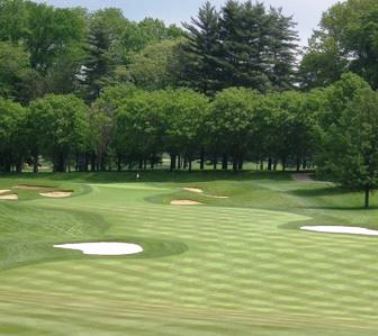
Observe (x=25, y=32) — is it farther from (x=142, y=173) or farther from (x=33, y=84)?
(x=142, y=173)

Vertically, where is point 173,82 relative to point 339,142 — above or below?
above

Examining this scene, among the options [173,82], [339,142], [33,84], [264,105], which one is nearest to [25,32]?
[33,84]

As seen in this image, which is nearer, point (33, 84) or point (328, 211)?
point (328, 211)

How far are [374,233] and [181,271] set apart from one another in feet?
44.4

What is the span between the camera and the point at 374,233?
32.9 metres

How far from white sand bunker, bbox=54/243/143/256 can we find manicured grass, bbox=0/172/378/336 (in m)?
0.51

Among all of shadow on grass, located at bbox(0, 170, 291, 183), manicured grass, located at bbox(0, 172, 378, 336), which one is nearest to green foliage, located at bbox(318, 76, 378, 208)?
manicured grass, located at bbox(0, 172, 378, 336)

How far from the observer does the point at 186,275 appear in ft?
72.4

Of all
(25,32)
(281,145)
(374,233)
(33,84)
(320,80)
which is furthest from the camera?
(25,32)

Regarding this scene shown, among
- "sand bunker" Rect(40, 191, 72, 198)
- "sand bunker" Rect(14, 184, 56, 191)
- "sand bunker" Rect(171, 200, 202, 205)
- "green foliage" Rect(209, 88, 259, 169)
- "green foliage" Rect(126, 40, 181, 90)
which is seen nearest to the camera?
"sand bunker" Rect(171, 200, 202, 205)

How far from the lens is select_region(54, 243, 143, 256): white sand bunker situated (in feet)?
82.5

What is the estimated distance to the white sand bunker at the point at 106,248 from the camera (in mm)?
25133

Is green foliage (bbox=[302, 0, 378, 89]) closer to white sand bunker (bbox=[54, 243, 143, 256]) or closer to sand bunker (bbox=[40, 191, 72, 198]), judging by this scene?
sand bunker (bbox=[40, 191, 72, 198])

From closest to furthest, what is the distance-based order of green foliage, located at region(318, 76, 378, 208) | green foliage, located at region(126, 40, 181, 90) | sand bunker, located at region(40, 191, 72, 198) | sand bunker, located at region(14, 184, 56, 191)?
green foliage, located at region(318, 76, 378, 208) → sand bunker, located at region(40, 191, 72, 198) → sand bunker, located at region(14, 184, 56, 191) → green foliage, located at region(126, 40, 181, 90)
